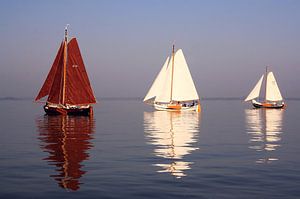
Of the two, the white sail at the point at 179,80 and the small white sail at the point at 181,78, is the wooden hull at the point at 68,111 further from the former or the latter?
the small white sail at the point at 181,78

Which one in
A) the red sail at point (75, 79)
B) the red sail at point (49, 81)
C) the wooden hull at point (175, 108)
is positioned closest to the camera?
the red sail at point (49, 81)

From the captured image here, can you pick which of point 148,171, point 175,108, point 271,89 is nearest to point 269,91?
point 271,89

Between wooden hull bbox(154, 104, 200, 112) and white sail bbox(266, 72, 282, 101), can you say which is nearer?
wooden hull bbox(154, 104, 200, 112)

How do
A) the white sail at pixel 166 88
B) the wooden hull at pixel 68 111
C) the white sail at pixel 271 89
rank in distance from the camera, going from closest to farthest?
the wooden hull at pixel 68 111 → the white sail at pixel 166 88 → the white sail at pixel 271 89

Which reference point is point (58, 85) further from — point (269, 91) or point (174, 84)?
point (269, 91)

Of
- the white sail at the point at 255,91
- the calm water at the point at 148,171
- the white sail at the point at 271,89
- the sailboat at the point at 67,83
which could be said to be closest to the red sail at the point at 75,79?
the sailboat at the point at 67,83

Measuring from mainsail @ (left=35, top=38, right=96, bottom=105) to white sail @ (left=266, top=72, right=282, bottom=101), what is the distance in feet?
234

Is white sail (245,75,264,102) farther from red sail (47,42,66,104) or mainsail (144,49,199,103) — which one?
red sail (47,42,66,104)

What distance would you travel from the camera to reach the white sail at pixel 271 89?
423 feet

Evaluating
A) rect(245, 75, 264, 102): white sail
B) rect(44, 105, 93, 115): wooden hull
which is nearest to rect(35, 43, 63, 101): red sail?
rect(44, 105, 93, 115): wooden hull

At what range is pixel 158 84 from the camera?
91.8 m

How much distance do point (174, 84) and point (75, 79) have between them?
26.1 metres

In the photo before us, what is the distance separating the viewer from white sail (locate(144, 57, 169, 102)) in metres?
91.3

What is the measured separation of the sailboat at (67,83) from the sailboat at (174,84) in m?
21.3
